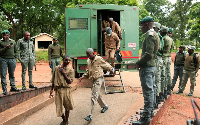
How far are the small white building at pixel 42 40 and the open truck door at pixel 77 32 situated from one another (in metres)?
24.4

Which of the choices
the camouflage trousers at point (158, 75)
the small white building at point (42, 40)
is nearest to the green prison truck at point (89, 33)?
the camouflage trousers at point (158, 75)

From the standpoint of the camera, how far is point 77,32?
8.59 meters

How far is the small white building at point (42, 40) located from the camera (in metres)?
32.2

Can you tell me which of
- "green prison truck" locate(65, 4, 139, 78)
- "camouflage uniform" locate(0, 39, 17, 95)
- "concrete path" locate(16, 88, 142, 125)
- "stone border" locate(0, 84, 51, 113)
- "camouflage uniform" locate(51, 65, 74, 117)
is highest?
"green prison truck" locate(65, 4, 139, 78)

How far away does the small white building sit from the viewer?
32219mm

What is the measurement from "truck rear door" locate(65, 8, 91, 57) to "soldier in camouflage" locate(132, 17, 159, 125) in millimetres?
4749

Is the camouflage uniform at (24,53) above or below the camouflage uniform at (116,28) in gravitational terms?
below

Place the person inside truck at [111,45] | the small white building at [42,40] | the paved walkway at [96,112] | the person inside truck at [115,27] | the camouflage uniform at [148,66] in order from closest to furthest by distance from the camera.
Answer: the camouflage uniform at [148,66] < the paved walkway at [96,112] < the person inside truck at [111,45] < the person inside truck at [115,27] < the small white building at [42,40]

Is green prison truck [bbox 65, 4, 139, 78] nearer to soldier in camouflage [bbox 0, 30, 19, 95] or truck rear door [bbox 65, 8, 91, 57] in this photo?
truck rear door [bbox 65, 8, 91, 57]

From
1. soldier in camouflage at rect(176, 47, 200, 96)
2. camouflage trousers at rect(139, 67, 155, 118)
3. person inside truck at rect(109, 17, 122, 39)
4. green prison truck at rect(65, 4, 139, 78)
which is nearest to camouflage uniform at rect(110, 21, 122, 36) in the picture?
person inside truck at rect(109, 17, 122, 39)

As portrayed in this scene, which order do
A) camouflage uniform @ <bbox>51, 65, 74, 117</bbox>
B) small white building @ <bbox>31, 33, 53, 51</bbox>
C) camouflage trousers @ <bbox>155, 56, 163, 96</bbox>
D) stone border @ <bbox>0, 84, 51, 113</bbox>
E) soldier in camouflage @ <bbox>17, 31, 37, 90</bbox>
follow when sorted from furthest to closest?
small white building @ <bbox>31, 33, 53, 51</bbox>
soldier in camouflage @ <bbox>17, 31, 37, 90</bbox>
stone border @ <bbox>0, 84, 51, 113</bbox>
camouflage trousers @ <bbox>155, 56, 163, 96</bbox>
camouflage uniform @ <bbox>51, 65, 74, 117</bbox>

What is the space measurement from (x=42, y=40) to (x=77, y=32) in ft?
81.9

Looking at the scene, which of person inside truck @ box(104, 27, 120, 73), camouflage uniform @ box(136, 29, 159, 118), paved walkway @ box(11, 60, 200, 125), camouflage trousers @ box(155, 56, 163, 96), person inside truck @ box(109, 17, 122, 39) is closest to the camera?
camouflage uniform @ box(136, 29, 159, 118)

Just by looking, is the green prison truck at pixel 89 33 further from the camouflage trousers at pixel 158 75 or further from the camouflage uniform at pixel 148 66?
the camouflage uniform at pixel 148 66
